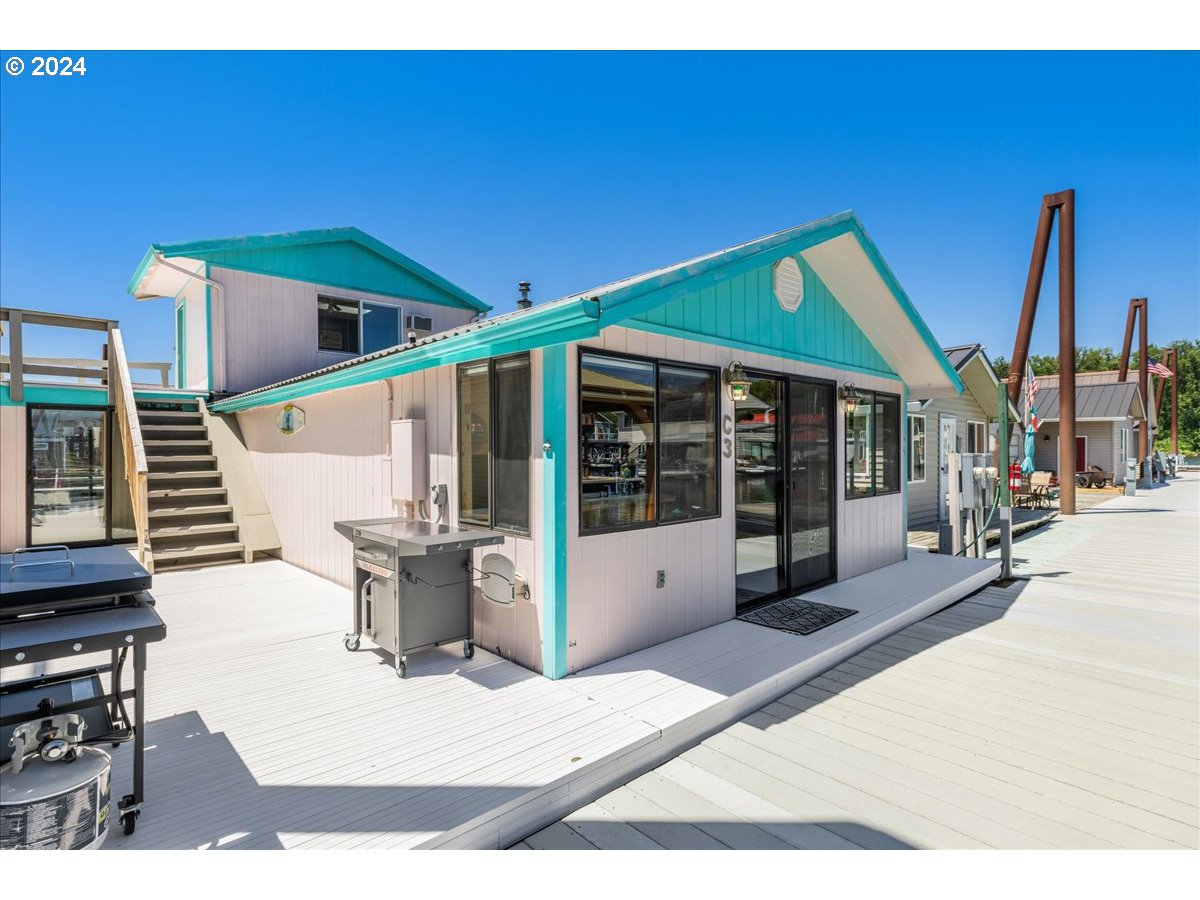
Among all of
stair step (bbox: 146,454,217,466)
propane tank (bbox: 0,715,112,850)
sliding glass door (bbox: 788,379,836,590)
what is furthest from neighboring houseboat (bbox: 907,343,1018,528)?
propane tank (bbox: 0,715,112,850)

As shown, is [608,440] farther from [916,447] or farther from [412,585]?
[916,447]

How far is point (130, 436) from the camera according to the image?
671cm

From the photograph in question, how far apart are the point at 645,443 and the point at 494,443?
3.35 feet

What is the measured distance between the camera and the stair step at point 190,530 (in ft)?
22.6

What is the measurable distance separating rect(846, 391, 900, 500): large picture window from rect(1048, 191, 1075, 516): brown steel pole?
9.14 meters

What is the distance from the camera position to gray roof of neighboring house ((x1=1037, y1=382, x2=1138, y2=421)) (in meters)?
21.3

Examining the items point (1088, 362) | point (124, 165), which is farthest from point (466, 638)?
point (1088, 362)

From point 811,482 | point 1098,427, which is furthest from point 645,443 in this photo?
point 1098,427

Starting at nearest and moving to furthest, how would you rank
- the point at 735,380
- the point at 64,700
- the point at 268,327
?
the point at 64,700 < the point at 735,380 < the point at 268,327
